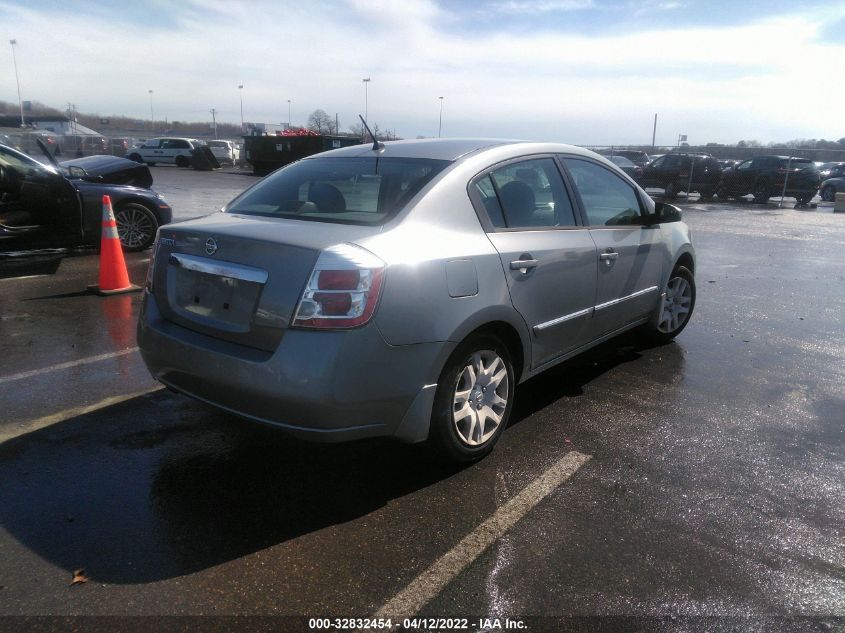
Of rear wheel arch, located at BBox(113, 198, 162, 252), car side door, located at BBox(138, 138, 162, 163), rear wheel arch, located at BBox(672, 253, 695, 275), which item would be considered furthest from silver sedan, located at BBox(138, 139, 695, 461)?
car side door, located at BBox(138, 138, 162, 163)

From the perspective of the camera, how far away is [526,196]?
379 cm

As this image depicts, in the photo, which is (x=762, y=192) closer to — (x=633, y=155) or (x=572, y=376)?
(x=633, y=155)

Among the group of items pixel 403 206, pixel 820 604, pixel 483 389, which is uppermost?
pixel 403 206

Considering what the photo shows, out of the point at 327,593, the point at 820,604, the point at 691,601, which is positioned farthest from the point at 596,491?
the point at 327,593

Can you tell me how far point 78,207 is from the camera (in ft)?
27.3

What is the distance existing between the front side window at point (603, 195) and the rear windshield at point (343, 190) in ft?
4.15

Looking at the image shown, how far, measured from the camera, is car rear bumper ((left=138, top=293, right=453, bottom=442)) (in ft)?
8.80

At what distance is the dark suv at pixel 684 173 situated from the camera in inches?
990

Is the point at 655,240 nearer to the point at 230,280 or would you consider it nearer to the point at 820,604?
the point at 820,604

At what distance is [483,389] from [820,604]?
66.6 inches

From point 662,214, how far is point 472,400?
8.80 feet

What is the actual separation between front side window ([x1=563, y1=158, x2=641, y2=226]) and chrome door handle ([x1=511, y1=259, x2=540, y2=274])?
913 millimetres

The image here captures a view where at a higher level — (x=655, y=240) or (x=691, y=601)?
(x=655, y=240)

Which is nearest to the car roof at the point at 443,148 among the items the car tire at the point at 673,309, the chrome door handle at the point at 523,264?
the chrome door handle at the point at 523,264
